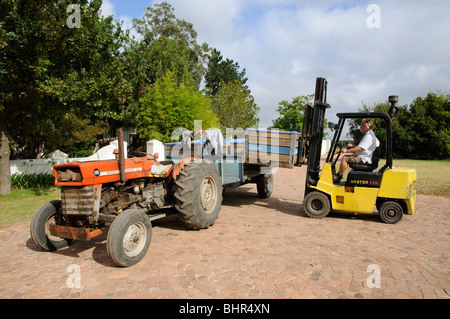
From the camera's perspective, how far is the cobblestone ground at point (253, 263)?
373 cm

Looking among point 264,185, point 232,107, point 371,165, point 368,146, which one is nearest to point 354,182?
point 371,165

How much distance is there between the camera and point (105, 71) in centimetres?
1095

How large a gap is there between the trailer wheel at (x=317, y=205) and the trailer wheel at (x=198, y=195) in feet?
7.41

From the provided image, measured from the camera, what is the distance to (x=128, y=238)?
4547 millimetres

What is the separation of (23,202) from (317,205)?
28.7 ft

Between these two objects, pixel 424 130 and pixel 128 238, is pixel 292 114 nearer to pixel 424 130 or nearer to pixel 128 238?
pixel 424 130

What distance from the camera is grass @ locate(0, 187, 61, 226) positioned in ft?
25.8

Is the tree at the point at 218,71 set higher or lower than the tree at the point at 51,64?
higher

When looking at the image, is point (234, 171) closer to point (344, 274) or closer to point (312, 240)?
point (312, 240)

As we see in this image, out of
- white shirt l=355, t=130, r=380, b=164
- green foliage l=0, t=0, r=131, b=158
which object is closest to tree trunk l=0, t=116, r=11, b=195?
green foliage l=0, t=0, r=131, b=158

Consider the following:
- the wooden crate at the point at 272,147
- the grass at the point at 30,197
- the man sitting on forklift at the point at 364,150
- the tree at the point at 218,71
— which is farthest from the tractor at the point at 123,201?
the tree at the point at 218,71

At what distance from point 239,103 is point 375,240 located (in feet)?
89.8

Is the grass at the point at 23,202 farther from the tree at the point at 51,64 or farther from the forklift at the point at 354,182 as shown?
the forklift at the point at 354,182

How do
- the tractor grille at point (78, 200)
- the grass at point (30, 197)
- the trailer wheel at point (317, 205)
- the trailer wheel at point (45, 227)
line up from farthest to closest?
the grass at point (30, 197), the trailer wheel at point (317, 205), the trailer wheel at point (45, 227), the tractor grille at point (78, 200)
